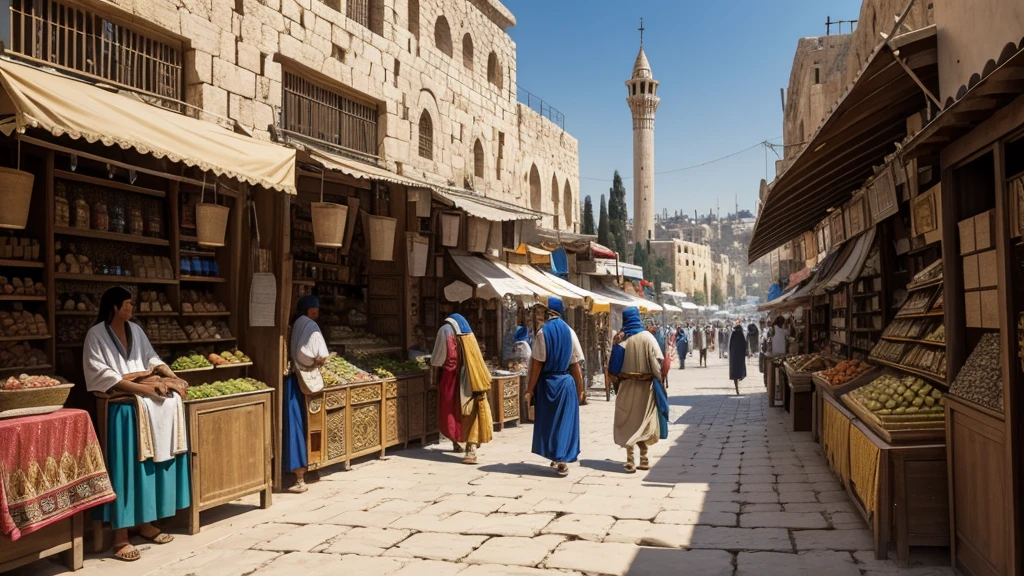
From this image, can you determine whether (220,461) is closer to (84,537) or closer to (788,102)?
(84,537)

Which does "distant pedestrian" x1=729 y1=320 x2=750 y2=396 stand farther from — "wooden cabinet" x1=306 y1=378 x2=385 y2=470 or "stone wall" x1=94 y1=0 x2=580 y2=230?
"wooden cabinet" x1=306 y1=378 x2=385 y2=470

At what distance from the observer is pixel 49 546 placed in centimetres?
433

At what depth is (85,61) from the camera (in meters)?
7.15

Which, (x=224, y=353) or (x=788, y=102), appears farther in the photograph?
(x=788, y=102)

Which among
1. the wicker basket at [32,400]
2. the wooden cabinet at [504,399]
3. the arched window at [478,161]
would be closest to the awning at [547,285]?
the wooden cabinet at [504,399]

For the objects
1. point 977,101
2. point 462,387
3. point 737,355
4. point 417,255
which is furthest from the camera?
point 737,355

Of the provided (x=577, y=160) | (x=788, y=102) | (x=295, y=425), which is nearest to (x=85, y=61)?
(x=295, y=425)

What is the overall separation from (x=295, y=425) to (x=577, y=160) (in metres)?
17.2

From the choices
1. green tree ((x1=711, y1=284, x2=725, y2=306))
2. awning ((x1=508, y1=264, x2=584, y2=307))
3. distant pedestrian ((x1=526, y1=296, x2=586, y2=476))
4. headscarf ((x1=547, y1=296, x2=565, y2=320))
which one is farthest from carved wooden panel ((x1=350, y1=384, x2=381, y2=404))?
green tree ((x1=711, y1=284, x2=725, y2=306))

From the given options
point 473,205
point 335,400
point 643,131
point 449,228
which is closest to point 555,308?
point 335,400

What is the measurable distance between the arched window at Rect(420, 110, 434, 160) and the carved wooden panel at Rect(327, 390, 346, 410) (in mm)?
6371

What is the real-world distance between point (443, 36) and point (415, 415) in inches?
314

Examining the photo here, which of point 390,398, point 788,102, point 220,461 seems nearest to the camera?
point 220,461

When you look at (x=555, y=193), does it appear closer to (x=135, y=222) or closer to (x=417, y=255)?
(x=417, y=255)
